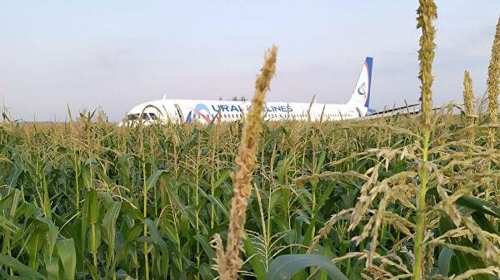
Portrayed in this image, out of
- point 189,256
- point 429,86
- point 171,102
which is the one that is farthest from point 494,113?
point 171,102

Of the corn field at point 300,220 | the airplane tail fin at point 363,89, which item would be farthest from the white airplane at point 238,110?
the corn field at point 300,220

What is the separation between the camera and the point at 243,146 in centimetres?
45

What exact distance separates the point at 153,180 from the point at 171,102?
2147 cm

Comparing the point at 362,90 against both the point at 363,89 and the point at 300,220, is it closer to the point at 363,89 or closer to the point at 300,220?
the point at 363,89

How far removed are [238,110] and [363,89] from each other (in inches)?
1766

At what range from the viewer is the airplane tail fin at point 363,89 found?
155 ft

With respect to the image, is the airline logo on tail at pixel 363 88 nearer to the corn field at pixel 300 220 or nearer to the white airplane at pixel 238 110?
the white airplane at pixel 238 110

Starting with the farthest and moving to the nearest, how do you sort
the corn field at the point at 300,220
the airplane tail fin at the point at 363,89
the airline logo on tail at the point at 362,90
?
1. the airline logo on tail at the point at 362,90
2. the airplane tail fin at the point at 363,89
3. the corn field at the point at 300,220

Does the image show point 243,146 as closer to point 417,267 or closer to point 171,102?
point 417,267

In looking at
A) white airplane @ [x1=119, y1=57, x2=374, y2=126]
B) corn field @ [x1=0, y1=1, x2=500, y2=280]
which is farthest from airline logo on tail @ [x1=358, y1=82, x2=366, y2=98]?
corn field @ [x1=0, y1=1, x2=500, y2=280]

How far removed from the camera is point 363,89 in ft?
159

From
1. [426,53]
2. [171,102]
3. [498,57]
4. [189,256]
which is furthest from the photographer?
[171,102]

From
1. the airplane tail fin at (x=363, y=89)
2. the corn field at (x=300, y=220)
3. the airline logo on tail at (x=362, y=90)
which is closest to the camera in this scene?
the corn field at (x=300, y=220)

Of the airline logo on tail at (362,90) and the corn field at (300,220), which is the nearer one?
the corn field at (300,220)
